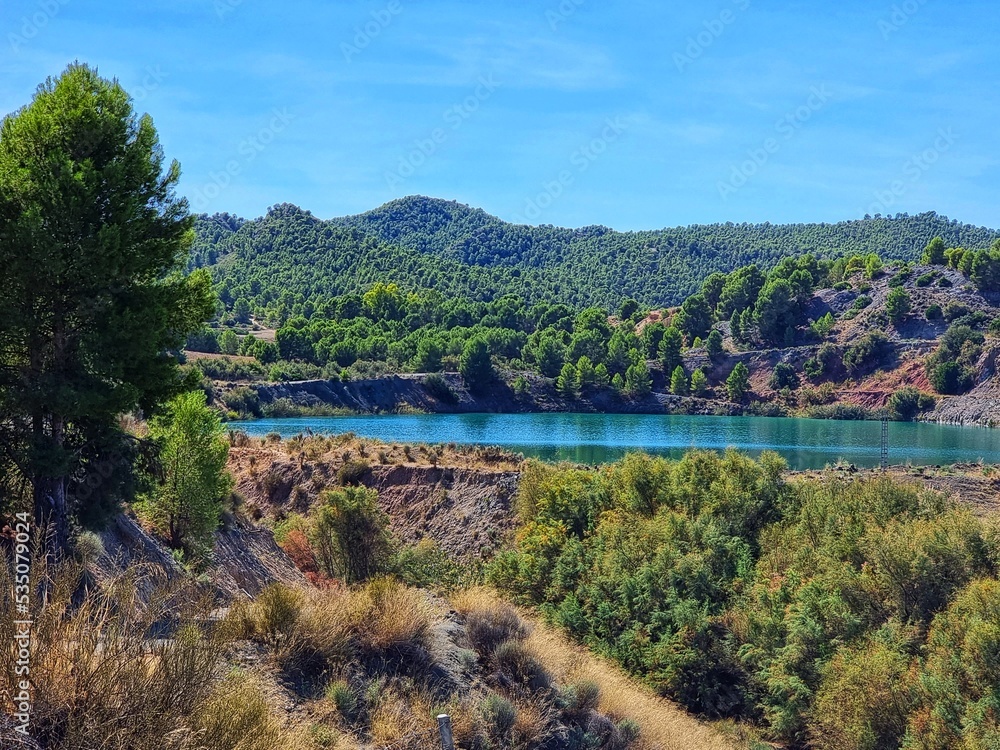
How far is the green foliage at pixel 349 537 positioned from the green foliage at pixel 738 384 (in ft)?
322

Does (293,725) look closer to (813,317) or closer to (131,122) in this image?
(131,122)

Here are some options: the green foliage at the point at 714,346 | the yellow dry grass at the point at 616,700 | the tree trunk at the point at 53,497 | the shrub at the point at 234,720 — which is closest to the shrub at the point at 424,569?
the yellow dry grass at the point at 616,700

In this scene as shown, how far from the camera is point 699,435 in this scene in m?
80.7

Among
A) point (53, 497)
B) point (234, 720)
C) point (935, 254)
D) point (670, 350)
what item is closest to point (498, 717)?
point (234, 720)

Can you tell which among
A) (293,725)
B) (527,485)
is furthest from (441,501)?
(293,725)

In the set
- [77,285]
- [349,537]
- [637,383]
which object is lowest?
[349,537]

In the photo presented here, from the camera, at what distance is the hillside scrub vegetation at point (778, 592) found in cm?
1941

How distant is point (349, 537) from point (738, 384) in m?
99.4

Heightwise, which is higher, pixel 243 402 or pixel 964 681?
pixel 243 402

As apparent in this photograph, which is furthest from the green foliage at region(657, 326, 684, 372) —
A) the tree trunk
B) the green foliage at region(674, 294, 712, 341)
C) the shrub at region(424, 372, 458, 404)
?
the tree trunk

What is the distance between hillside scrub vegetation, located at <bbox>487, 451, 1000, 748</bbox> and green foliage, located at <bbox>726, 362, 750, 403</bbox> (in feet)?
285

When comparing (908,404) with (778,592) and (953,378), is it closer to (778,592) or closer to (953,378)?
(953,378)

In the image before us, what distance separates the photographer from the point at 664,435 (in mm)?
81875

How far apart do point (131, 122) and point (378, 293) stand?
138 metres
